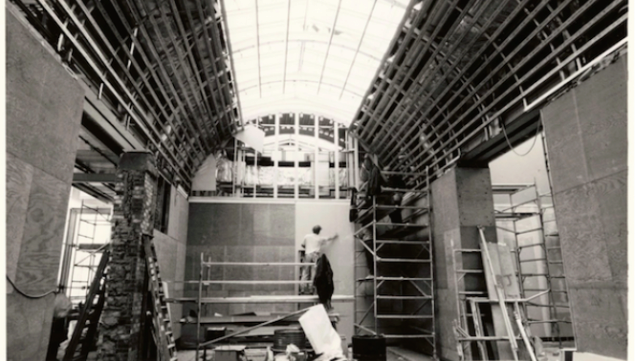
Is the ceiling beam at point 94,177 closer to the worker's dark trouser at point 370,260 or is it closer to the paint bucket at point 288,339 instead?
the paint bucket at point 288,339

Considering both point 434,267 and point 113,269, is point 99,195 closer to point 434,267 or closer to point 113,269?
point 113,269

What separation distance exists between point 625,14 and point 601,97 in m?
0.78

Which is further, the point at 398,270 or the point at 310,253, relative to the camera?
the point at 398,270

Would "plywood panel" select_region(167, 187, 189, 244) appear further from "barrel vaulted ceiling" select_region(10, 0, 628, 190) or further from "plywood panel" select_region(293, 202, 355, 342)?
"plywood panel" select_region(293, 202, 355, 342)

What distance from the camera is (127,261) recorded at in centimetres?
634

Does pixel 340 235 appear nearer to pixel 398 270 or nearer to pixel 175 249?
pixel 398 270

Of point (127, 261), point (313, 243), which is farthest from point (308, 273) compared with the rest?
point (127, 261)

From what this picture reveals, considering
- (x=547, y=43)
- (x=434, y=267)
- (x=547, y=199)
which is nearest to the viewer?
(x=547, y=43)

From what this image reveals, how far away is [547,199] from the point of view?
1155 centimetres

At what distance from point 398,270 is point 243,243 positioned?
4.04 metres

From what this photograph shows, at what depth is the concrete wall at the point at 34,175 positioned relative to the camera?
135 inches

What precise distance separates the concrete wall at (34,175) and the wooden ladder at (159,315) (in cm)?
228

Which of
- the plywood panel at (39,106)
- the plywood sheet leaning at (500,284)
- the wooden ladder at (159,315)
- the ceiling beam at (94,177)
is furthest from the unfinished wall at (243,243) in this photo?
the plywood panel at (39,106)

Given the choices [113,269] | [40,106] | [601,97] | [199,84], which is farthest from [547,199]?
[40,106]
